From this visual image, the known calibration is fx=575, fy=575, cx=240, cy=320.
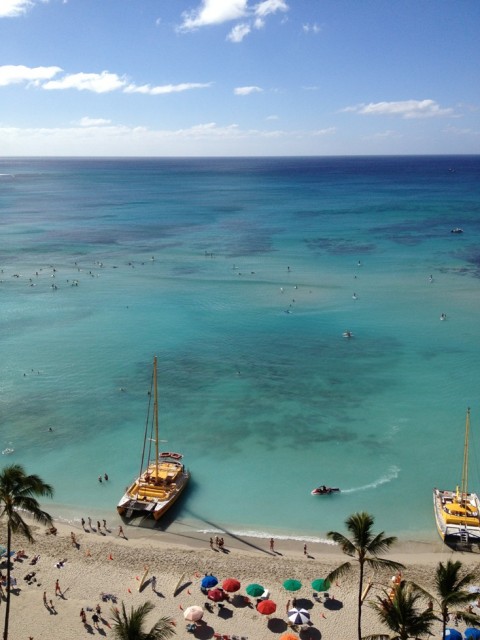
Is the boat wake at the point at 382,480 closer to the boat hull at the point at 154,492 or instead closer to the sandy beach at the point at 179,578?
the sandy beach at the point at 179,578

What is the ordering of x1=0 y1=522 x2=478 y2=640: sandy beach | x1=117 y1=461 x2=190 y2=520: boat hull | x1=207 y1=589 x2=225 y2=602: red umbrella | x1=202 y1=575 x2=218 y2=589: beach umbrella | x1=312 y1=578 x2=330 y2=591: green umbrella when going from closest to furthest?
x1=0 y1=522 x2=478 y2=640: sandy beach
x1=207 y1=589 x2=225 y2=602: red umbrella
x1=312 y1=578 x2=330 y2=591: green umbrella
x1=202 y1=575 x2=218 y2=589: beach umbrella
x1=117 y1=461 x2=190 y2=520: boat hull

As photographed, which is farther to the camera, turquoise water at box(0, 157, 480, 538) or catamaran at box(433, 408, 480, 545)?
turquoise water at box(0, 157, 480, 538)

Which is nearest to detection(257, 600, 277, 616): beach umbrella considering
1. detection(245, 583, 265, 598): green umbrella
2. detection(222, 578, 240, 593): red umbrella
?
detection(245, 583, 265, 598): green umbrella

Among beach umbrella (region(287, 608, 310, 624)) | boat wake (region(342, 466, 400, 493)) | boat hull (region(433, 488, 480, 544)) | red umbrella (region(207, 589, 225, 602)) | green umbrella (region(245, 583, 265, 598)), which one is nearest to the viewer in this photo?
beach umbrella (region(287, 608, 310, 624))

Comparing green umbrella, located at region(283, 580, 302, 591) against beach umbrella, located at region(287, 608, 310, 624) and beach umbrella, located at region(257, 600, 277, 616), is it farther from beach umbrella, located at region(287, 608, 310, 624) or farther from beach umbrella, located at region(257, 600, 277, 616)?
beach umbrella, located at region(287, 608, 310, 624)

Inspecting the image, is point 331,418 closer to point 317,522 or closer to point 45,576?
point 317,522

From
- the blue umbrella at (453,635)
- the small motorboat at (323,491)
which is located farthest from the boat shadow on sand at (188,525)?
the blue umbrella at (453,635)
